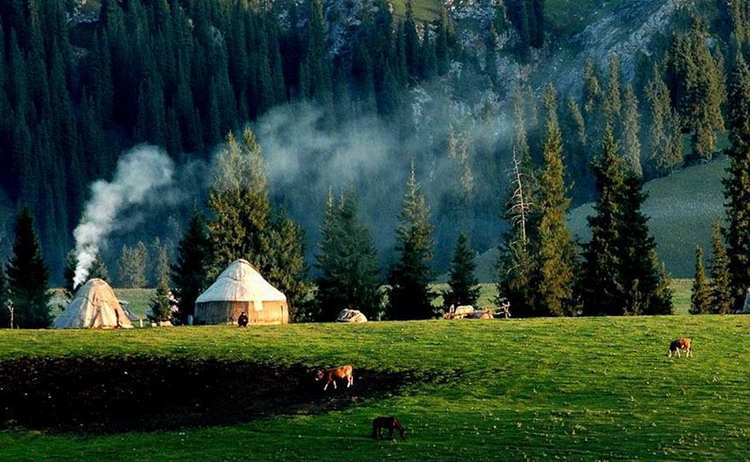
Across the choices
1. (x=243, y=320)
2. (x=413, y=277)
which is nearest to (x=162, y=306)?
(x=413, y=277)

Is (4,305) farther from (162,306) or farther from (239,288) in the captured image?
(239,288)

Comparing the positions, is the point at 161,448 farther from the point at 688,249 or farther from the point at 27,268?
the point at 688,249

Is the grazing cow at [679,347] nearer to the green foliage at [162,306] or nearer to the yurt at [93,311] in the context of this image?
the yurt at [93,311]

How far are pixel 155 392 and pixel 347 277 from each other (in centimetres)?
4663

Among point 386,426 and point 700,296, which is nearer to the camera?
point 386,426

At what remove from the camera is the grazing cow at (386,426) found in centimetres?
4681

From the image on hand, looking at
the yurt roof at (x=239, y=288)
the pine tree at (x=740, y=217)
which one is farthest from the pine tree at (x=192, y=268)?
the pine tree at (x=740, y=217)

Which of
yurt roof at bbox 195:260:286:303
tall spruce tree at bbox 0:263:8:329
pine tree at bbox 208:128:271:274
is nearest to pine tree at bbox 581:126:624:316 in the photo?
yurt roof at bbox 195:260:286:303

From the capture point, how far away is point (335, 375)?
2245 inches

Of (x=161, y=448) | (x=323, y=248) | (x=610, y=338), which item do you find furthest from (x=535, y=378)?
(x=323, y=248)

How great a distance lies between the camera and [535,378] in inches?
2244

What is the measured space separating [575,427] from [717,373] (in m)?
12.4

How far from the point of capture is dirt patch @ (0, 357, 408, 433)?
5456cm

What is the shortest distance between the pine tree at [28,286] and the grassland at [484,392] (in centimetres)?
3348
